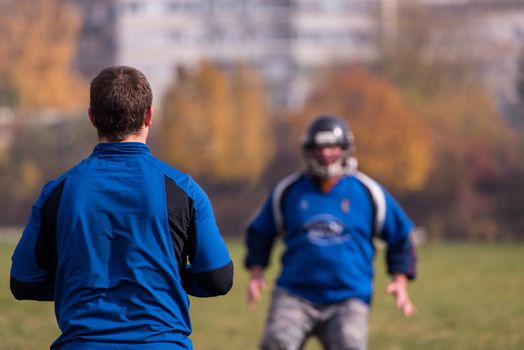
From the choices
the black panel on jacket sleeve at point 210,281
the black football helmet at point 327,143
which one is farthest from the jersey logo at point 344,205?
the black panel on jacket sleeve at point 210,281

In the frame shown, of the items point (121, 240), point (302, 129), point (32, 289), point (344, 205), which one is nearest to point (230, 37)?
point (302, 129)

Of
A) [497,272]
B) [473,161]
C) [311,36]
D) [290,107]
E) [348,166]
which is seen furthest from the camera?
[311,36]

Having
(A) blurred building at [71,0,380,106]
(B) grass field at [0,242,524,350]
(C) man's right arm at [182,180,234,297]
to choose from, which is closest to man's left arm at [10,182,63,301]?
(C) man's right arm at [182,180,234,297]

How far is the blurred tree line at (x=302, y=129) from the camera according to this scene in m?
48.4

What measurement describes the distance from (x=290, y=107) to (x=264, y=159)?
3.90 m

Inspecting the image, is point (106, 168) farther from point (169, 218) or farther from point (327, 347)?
point (327, 347)

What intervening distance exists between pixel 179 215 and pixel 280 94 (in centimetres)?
4991

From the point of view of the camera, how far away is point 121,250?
4.22 metres

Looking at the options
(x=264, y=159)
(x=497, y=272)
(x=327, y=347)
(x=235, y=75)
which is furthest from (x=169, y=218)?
(x=235, y=75)

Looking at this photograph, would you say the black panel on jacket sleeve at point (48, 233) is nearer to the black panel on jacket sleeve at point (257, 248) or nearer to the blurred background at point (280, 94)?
the black panel on jacket sleeve at point (257, 248)

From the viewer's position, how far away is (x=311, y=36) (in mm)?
60781

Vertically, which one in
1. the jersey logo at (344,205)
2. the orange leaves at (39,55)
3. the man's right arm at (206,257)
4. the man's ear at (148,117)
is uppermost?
the man's ear at (148,117)

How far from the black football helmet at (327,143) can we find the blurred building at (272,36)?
45.0m

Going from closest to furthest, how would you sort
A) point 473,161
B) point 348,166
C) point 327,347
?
point 327,347
point 348,166
point 473,161
